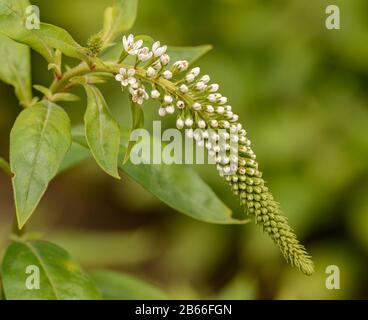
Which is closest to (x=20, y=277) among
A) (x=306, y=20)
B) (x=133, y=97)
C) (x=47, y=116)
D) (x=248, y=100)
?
(x=47, y=116)

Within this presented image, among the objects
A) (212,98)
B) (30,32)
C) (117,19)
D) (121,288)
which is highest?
(117,19)

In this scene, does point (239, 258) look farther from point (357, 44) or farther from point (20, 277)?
point (20, 277)

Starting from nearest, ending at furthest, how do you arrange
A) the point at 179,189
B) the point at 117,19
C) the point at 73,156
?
the point at 117,19 < the point at 179,189 < the point at 73,156

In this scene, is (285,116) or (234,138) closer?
(234,138)

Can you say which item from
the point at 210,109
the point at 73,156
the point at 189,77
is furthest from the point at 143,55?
the point at 73,156

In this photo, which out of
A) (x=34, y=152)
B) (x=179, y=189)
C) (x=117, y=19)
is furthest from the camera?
(x=179, y=189)

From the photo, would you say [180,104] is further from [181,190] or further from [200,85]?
[181,190]
